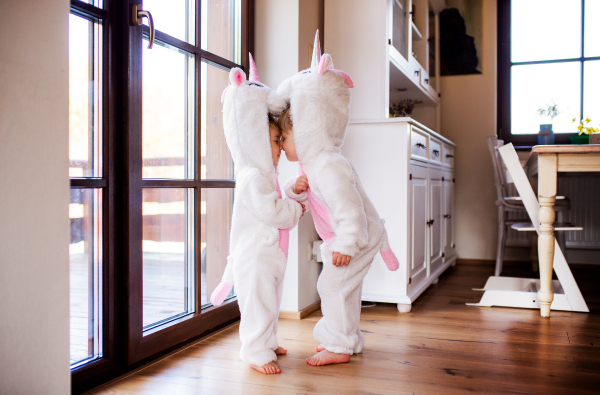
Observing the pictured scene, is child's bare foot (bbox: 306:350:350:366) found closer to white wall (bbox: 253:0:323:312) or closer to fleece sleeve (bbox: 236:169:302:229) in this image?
fleece sleeve (bbox: 236:169:302:229)

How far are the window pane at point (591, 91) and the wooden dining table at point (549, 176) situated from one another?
1.87m

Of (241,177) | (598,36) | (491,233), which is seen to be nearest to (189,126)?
(241,177)

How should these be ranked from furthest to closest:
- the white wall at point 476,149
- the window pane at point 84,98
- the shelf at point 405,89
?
1. the white wall at point 476,149
2. the shelf at point 405,89
3. the window pane at point 84,98

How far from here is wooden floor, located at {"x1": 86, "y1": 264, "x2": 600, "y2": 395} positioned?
4.44 feet

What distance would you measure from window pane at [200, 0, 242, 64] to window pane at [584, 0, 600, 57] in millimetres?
2894

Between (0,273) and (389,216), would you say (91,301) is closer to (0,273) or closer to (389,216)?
(0,273)

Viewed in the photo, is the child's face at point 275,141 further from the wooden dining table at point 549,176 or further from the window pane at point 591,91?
the window pane at point 591,91

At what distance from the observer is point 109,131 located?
140 centimetres

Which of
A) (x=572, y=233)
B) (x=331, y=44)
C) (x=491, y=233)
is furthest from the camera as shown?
(x=491, y=233)

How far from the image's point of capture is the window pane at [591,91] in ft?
12.1

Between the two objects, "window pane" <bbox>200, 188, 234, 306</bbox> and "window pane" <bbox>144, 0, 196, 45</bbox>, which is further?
"window pane" <bbox>200, 188, 234, 306</bbox>

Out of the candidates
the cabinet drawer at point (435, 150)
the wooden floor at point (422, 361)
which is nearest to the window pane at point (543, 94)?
the cabinet drawer at point (435, 150)

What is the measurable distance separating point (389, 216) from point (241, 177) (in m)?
0.98

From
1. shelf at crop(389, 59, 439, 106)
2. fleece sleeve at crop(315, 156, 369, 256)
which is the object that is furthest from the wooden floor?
shelf at crop(389, 59, 439, 106)
